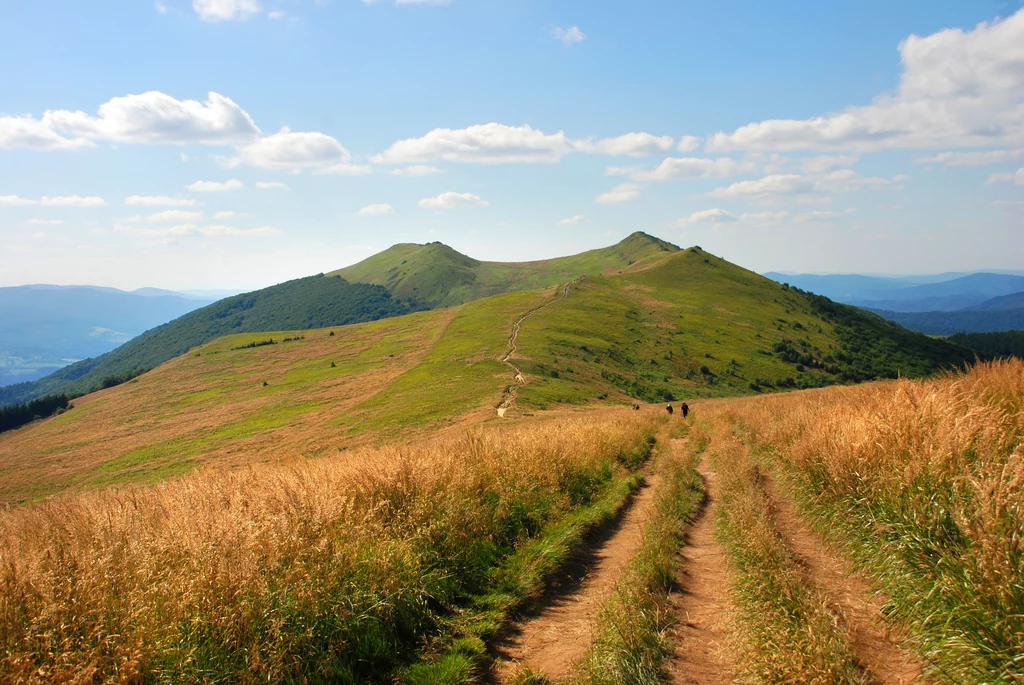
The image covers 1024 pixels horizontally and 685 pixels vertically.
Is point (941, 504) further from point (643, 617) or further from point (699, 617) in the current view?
point (643, 617)

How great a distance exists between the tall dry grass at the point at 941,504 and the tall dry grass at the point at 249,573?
4353 mm

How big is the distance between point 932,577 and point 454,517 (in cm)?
520

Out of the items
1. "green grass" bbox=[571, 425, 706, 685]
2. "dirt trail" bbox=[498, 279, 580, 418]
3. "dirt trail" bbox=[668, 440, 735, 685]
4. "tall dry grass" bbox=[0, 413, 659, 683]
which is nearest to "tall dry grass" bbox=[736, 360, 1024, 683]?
"dirt trail" bbox=[668, 440, 735, 685]

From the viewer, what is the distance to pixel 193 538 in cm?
547

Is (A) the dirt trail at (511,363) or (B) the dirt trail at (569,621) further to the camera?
(A) the dirt trail at (511,363)

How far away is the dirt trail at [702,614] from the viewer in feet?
15.4

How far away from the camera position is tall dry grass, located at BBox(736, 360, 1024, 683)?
12.9ft

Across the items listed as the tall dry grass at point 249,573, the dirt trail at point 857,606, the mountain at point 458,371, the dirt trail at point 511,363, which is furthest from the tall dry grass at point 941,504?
the dirt trail at point 511,363

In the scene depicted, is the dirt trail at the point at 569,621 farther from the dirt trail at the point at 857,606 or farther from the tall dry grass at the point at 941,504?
the tall dry grass at the point at 941,504

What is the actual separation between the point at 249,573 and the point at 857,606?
5775 mm

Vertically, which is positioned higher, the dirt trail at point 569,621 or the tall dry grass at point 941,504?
the tall dry grass at point 941,504

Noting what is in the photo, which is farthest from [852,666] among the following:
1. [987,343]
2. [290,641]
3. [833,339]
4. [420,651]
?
[987,343]

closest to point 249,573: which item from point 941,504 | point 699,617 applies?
point 699,617

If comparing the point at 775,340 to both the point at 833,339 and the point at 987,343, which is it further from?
the point at 987,343
